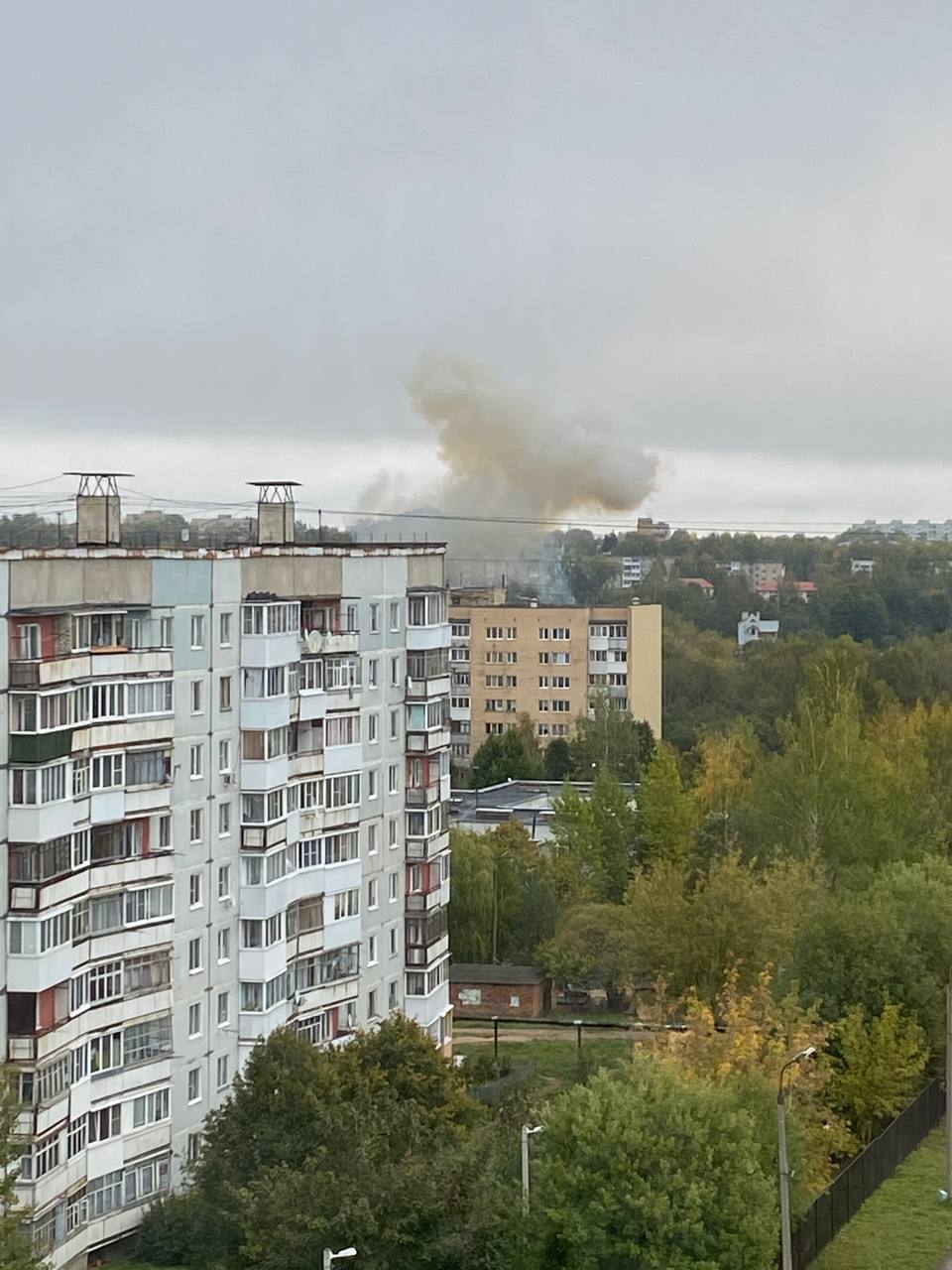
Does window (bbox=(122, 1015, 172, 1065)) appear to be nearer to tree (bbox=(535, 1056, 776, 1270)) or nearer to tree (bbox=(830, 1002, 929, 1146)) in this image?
tree (bbox=(535, 1056, 776, 1270))

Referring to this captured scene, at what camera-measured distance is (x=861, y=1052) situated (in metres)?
42.1

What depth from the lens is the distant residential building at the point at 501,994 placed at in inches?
2281

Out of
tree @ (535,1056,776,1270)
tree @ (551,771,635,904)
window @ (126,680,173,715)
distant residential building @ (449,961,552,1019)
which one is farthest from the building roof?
tree @ (535,1056,776,1270)

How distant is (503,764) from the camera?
9150cm

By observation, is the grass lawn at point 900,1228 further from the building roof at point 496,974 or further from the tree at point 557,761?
the tree at point 557,761

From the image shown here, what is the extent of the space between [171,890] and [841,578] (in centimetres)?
14627

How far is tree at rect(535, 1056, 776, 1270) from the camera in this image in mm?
28516

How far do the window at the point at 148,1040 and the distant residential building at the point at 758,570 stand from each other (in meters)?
145

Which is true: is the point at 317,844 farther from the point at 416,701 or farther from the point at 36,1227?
the point at 36,1227

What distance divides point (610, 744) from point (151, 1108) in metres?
53.4

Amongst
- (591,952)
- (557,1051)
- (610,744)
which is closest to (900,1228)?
(557,1051)

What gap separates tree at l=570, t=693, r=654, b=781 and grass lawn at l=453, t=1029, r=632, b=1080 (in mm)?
32220

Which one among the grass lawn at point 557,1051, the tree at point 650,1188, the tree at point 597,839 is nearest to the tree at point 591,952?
the grass lawn at point 557,1051

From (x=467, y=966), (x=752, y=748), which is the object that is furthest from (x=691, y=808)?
(x=752, y=748)
